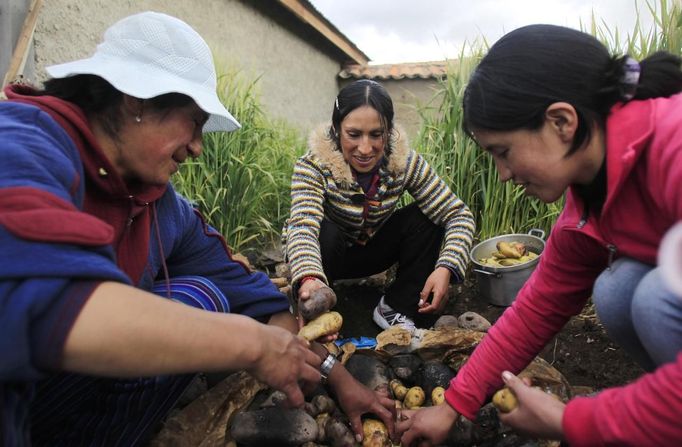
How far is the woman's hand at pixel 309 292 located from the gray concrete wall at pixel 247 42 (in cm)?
262

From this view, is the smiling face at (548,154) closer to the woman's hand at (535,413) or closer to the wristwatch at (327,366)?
the woman's hand at (535,413)

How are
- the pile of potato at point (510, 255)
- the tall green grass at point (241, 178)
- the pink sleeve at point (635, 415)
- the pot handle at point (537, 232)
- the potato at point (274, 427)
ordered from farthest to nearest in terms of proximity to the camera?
the tall green grass at point (241, 178) → the pot handle at point (537, 232) → the pile of potato at point (510, 255) → the potato at point (274, 427) → the pink sleeve at point (635, 415)

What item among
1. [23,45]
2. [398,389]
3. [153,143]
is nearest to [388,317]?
[398,389]

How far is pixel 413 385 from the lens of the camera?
77.8 inches

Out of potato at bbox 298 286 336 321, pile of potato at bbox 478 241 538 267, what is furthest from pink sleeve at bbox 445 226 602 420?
pile of potato at bbox 478 241 538 267

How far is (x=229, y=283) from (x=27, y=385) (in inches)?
33.3

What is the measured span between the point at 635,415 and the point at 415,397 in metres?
0.95

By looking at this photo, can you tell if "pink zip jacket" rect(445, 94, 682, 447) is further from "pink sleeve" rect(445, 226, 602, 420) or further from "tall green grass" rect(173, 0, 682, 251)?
"tall green grass" rect(173, 0, 682, 251)

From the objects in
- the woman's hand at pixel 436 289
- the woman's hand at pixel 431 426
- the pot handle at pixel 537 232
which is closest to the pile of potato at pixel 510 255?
the pot handle at pixel 537 232

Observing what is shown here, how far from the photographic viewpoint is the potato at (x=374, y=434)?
165 cm

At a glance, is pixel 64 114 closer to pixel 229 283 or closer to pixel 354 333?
pixel 229 283

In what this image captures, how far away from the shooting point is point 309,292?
1.97m

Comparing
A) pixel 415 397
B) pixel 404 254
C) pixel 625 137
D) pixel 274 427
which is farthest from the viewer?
pixel 404 254

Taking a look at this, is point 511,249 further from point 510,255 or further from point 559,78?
point 559,78
